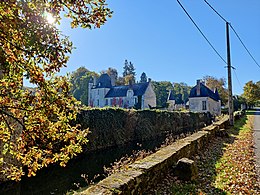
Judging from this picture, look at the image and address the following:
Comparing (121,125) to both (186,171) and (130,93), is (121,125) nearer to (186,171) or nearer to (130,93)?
(186,171)

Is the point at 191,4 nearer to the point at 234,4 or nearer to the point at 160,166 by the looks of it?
the point at 234,4

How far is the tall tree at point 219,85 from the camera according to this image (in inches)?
2146

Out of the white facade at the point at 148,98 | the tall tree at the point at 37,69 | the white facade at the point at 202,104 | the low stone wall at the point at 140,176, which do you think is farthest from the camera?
the white facade at the point at 148,98

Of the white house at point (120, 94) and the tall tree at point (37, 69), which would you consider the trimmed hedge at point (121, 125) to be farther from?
the white house at point (120, 94)

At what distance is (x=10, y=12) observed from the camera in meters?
1.78

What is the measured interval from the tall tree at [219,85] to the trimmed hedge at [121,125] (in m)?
35.5

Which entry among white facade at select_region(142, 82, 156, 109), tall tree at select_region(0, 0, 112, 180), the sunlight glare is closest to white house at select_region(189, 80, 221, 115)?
white facade at select_region(142, 82, 156, 109)

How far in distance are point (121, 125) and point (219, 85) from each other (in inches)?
1902

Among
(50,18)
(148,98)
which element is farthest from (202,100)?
(50,18)

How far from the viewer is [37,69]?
6.70 feet

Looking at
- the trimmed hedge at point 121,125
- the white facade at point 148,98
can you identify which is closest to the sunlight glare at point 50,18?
the trimmed hedge at point 121,125

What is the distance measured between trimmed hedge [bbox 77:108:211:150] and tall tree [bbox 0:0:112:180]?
23.6 feet

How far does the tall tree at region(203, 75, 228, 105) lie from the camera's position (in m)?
54.5

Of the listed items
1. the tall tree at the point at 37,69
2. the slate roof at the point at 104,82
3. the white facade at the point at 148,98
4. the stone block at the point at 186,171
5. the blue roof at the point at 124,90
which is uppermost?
the slate roof at the point at 104,82
